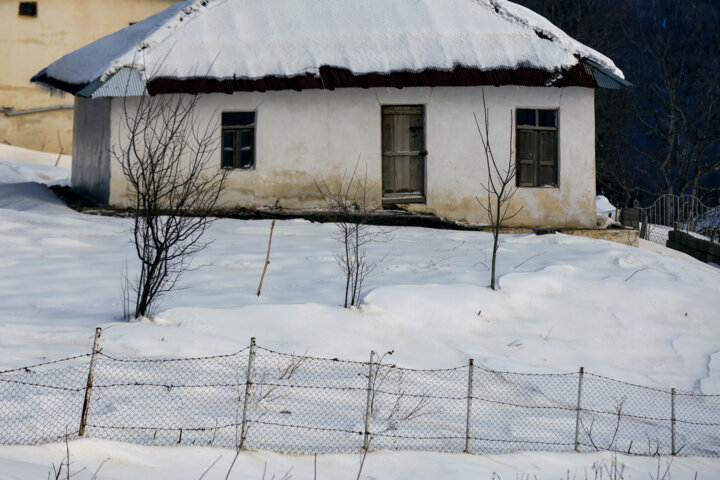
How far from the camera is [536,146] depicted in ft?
53.2

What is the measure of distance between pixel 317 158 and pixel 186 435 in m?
9.45

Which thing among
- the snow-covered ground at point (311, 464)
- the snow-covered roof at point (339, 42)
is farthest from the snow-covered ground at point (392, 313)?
the snow-covered roof at point (339, 42)

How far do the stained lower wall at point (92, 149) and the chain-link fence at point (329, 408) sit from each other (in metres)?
8.66

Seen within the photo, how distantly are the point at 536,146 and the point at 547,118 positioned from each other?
0.55m

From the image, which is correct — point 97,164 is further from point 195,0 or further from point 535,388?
point 535,388

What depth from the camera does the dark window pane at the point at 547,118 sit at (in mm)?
16234

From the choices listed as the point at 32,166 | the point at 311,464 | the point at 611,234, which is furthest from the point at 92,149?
the point at 311,464

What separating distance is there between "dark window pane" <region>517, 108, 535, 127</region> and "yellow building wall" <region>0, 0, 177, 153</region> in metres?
18.5

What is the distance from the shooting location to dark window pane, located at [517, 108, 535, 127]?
1616cm

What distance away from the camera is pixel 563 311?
36.8 feet

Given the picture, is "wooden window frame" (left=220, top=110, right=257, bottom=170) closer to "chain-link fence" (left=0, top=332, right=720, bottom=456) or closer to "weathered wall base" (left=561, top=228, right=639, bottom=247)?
"weathered wall base" (left=561, top=228, right=639, bottom=247)

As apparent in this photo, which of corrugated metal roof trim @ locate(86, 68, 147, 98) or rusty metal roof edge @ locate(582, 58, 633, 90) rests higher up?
rusty metal roof edge @ locate(582, 58, 633, 90)

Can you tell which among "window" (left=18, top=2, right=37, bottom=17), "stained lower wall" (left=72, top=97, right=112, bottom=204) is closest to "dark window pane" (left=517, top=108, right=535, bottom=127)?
"stained lower wall" (left=72, top=97, right=112, bottom=204)

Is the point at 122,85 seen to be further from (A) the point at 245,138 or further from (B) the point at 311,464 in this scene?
(B) the point at 311,464
